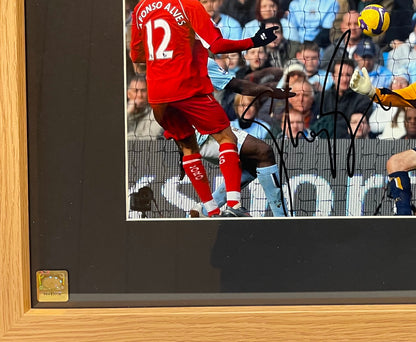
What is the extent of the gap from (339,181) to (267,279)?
0.61ft

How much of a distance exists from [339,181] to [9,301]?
0.53 m

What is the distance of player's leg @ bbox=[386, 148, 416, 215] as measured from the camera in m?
0.64

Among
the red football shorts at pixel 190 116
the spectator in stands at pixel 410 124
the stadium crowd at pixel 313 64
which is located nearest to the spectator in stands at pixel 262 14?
the stadium crowd at pixel 313 64

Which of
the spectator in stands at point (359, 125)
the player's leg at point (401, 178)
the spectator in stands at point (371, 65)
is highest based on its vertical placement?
the spectator in stands at point (371, 65)

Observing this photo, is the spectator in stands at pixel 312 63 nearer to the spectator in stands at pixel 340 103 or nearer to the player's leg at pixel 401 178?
the spectator in stands at pixel 340 103

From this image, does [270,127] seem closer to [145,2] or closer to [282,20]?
[282,20]

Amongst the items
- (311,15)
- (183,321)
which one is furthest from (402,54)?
(183,321)

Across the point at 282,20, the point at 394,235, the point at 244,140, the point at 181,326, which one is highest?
the point at 282,20

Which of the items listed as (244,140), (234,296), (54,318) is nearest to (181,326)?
(234,296)

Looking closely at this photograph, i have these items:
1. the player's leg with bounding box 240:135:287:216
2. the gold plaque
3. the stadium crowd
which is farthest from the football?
the gold plaque

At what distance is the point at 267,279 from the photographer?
64cm

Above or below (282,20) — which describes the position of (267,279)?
below

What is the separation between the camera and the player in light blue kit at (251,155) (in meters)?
0.63

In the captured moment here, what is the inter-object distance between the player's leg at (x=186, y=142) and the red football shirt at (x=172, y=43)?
2cm
